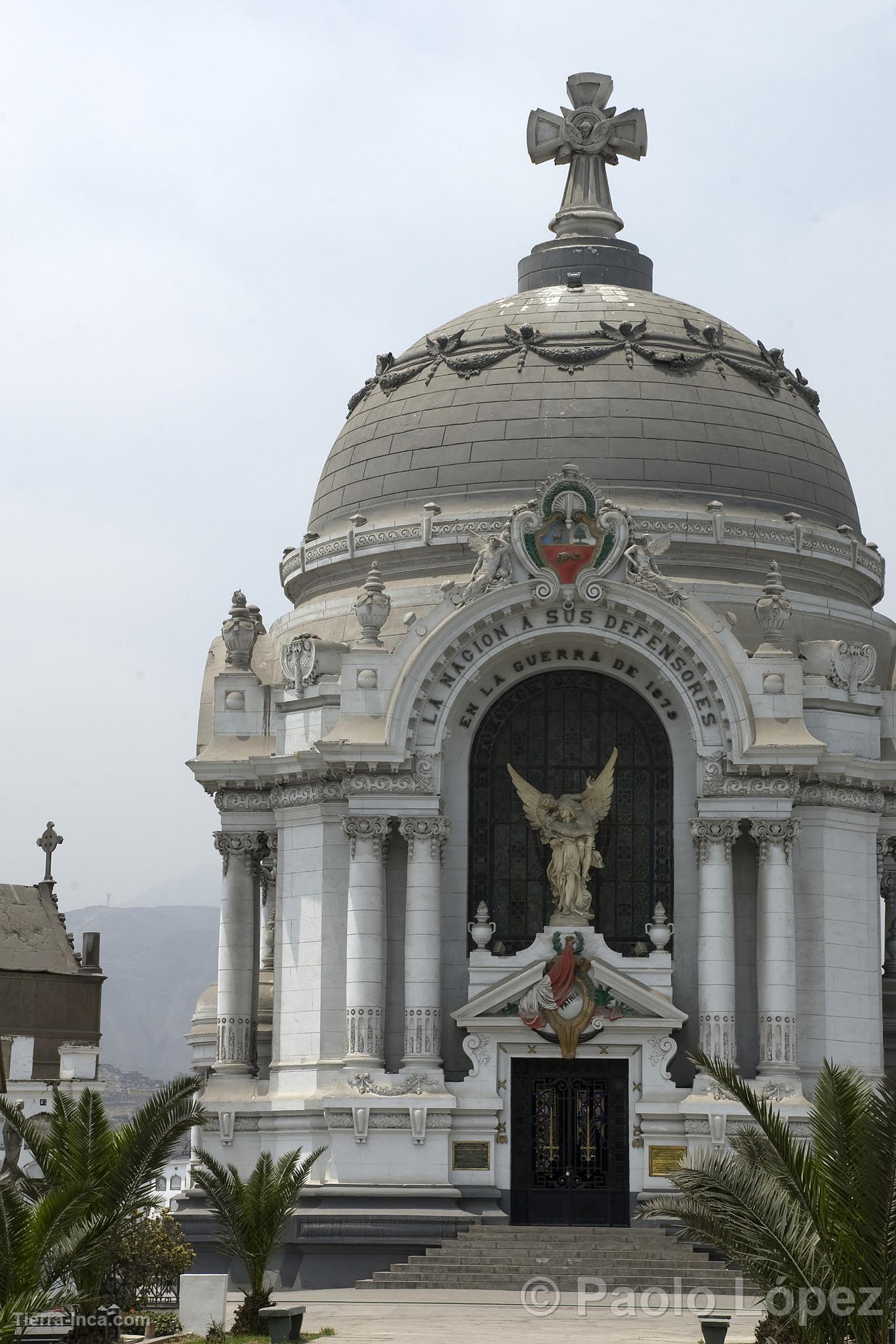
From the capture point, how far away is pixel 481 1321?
120 feet

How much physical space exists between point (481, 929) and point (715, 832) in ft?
15.6

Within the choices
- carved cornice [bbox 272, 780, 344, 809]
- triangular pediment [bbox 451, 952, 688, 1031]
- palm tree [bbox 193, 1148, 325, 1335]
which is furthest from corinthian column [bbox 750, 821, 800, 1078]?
palm tree [bbox 193, 1148, 325, 1335]

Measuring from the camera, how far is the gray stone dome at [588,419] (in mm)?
49031

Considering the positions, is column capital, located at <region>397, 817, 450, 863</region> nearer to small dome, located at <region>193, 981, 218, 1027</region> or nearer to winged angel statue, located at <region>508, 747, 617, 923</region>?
winged angel statue, located at <region>508, 747, 617, 923</region>

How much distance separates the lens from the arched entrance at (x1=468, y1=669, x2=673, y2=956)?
150 feet

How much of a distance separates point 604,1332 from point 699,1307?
12.1 ft

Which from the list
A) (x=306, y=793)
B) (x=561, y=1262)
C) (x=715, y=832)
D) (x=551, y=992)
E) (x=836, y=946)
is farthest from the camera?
(x=306, y=793)

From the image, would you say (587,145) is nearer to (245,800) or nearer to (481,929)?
(245,800)

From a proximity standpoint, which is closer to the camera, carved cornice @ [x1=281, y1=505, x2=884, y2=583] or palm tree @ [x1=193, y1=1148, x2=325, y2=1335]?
palm tree @ [x1=193, y1=1148, x2=325, y2=1335]

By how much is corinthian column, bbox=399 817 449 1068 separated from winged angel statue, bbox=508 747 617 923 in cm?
184

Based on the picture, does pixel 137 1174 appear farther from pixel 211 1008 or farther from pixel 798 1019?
pixel 211 1008

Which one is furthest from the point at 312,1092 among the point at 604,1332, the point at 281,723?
the point at 604,1332

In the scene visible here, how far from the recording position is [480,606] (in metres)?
45.0

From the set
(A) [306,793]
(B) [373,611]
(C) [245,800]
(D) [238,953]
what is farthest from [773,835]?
(D) [238,953]
